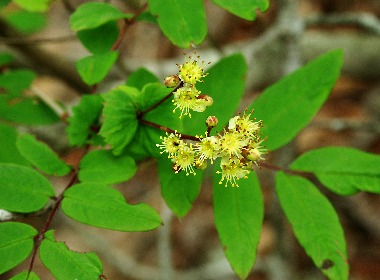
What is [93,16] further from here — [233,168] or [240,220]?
[240,220]

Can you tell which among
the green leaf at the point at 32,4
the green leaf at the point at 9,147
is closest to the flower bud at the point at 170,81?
the green leaf at the point at 9,147

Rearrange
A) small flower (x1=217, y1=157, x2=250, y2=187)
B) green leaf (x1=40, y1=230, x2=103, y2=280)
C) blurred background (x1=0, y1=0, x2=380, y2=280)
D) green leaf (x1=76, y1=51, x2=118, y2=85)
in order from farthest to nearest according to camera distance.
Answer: blurred background (x1=0, y1=0, x2=380, y2=280), green leaf (x1=76, y1=51, x2=118, y2=85), small flower (x1=217, y1=157, x2=250, y2=187), green leaf (x1=40, y1=230, x2=103, y2=280)

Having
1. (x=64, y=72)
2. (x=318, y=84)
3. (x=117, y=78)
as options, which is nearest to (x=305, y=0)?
(x=117, y=78)

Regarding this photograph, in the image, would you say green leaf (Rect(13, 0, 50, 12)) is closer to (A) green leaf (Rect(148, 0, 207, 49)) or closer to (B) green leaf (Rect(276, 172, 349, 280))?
(A) green leaf (Rect(148, 0, 207, 49))

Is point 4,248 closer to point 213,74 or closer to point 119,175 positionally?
point 119,175

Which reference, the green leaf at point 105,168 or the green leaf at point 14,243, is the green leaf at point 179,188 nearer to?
the green leaf at point 105,168

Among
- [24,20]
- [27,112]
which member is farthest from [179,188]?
[24,20]

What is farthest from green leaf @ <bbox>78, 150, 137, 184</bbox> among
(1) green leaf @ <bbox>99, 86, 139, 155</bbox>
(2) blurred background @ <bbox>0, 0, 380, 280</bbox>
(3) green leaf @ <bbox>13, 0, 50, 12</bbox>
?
(2) blurred background @ <bbox>0, 0, 380, 280</bbox>
